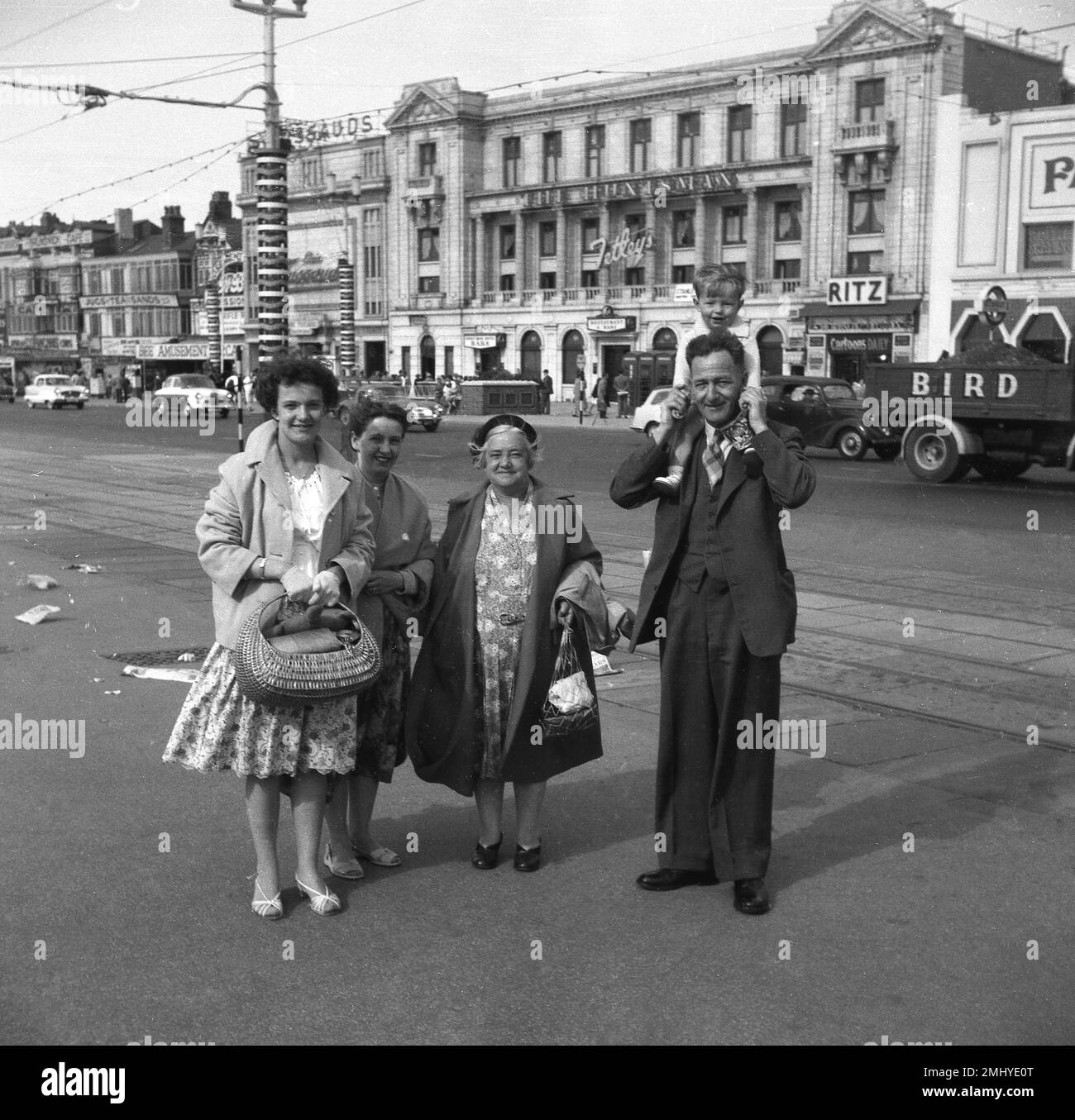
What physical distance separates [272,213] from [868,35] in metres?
36.8

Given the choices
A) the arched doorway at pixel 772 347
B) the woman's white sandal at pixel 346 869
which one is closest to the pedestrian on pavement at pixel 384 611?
the woman's white sandal at pixel 346 869

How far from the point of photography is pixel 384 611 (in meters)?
4.77

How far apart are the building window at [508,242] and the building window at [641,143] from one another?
26.4 feet

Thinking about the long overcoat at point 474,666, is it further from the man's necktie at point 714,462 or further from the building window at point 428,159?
the building window at point 428,159

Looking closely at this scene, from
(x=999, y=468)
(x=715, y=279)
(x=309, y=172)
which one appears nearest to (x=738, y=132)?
(x=309, y=172)

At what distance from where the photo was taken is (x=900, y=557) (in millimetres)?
12734

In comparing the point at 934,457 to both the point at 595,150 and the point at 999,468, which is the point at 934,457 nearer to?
the point at 999,468

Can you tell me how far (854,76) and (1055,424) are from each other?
120 ft

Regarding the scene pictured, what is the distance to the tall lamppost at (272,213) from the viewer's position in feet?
67.9

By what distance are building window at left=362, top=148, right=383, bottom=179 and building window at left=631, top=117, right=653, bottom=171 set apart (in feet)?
53.0
